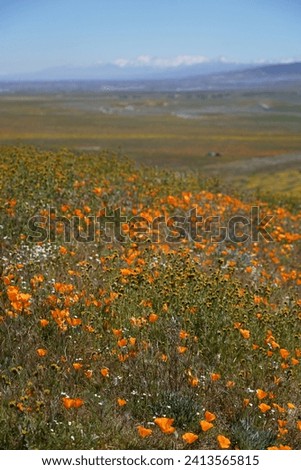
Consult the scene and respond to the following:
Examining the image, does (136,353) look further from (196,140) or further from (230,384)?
(196,140)

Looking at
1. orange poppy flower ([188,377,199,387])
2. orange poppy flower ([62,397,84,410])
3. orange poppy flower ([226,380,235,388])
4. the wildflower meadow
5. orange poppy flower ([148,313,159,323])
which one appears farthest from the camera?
orange poppy flower ([148,313,159,323])

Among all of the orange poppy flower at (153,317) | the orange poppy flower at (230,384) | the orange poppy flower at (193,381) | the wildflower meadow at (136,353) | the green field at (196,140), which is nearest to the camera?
the wildflower meadow at (136,353)

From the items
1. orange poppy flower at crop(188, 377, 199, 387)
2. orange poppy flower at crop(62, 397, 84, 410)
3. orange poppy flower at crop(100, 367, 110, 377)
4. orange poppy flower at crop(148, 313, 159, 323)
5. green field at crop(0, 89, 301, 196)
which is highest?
orange poppy flower at crop(148, 313, 159, 323)

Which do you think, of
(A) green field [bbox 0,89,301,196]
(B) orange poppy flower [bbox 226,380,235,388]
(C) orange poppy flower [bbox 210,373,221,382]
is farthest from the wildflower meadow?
(A) green field [bbox 0,89,301,196]

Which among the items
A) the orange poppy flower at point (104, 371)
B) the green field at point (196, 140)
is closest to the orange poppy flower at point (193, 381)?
the orange poppy flower at point (104, 371)

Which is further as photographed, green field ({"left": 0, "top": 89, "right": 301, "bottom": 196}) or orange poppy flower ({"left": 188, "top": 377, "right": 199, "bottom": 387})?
green field ({"left": 0, "top": 89, "right": 301, "bottom": 196})

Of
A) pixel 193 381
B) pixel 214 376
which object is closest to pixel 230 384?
pixel 214 376

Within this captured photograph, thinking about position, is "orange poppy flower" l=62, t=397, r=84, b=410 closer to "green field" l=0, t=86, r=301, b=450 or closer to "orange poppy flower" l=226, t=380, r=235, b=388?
"green field" l=0, t=86, r=301, b=450

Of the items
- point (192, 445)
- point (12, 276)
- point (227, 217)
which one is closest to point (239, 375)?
point (192, 445)

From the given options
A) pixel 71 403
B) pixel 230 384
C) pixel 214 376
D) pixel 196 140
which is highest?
pixel 71 403

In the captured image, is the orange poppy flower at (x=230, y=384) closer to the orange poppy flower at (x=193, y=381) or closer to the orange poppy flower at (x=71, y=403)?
the orange poppy flower at (x=193, y=381)

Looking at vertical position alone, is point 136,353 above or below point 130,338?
below

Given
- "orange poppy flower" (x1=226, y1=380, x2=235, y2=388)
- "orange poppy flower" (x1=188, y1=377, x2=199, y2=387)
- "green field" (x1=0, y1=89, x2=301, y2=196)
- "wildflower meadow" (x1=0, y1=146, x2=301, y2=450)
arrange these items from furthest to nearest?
"green field" (x1=0, y1=89, x2=301, y2=196) < "orange poppy flower" (x1=226, y1=380, x2=235, y2=388) < "orange poppy flower" (x1=188, y1=377, x2=199, y2=387) < "wildflower meadow" (x1=0, y1=146, x2=301, y2=450)
